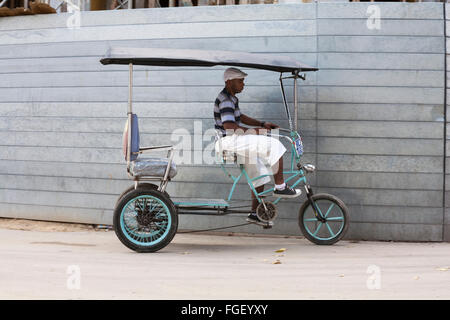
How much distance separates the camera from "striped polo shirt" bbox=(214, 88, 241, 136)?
5941mm

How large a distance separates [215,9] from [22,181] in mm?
3734

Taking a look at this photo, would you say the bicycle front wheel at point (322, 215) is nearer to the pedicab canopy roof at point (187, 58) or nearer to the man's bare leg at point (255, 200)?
the man's bare leg at point (255, 200)

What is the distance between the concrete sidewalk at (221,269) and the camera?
157 inches

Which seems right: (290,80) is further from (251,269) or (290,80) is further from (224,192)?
(251,269)

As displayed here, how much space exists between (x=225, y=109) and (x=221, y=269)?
1900 millimetres

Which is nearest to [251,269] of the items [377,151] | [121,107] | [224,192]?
[224,192]

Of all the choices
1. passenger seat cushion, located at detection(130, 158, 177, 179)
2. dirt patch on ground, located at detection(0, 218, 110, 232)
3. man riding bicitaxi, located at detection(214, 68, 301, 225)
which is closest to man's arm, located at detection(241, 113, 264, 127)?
man riding bicitaxi, located at detection(214, 68, 301, 225)

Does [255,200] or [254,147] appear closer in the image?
[254,147]

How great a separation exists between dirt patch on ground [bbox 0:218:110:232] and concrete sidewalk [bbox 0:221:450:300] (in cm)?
54

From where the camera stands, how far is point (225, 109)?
5.96 m

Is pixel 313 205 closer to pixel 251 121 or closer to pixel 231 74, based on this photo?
pixel 251 121

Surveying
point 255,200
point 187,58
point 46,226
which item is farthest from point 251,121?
point 46,226

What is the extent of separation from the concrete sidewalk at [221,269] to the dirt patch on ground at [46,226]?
0.54 m
